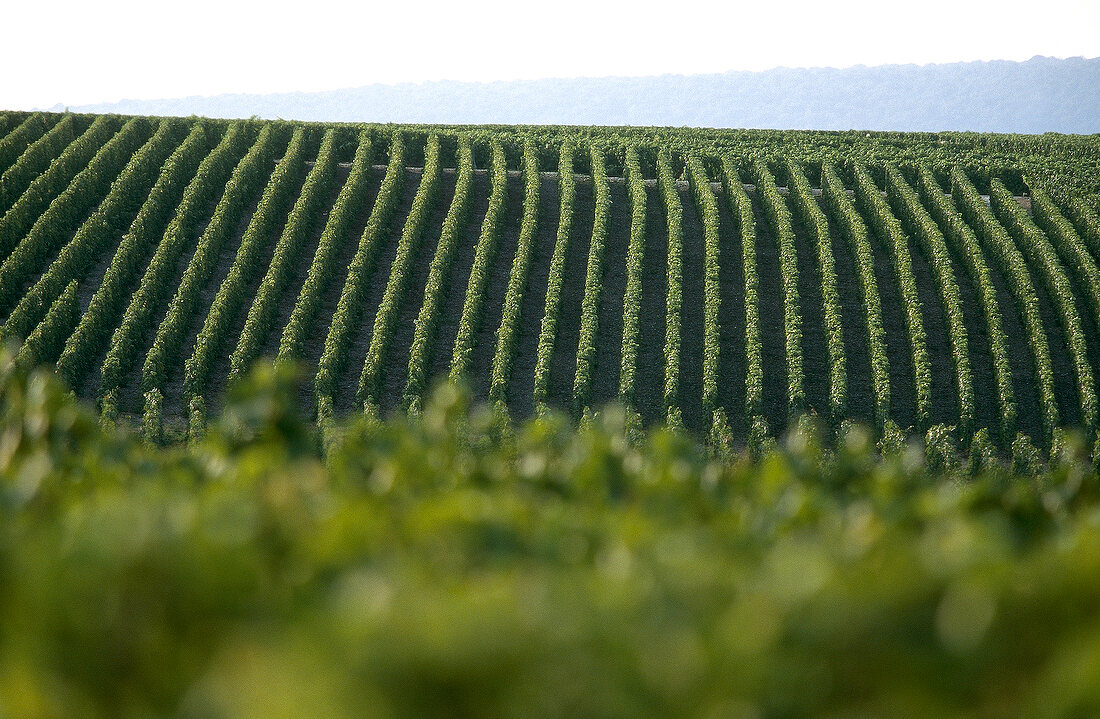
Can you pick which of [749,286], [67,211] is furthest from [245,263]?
[749,286]

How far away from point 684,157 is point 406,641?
3330cm

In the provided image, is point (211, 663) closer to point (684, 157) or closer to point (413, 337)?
point (413, 337)

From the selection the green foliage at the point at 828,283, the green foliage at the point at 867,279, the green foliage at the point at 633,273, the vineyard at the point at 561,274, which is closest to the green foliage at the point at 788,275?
the vineyard at the point at 561,274

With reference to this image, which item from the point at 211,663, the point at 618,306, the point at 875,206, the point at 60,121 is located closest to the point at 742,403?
the point at 618,306

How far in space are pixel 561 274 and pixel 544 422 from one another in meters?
20.4

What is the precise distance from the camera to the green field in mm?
2105

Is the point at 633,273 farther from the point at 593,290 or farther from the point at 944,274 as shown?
the point at 944,274

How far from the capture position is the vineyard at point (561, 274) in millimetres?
20938

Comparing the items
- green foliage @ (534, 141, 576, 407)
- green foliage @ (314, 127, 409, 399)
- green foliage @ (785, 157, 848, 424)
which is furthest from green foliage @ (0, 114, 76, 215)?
green foliage @ (785, 157, 848, 424)

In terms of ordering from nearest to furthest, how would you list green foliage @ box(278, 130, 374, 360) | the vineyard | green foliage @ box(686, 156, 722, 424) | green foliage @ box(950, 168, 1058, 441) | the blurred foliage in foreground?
1. the blurred foliage in foreground
2. green foliage @ box(950, 168, 1058, 441)
3. green foliage @ box(686, 156, 722, 424)
4. the vineyard
5. green foliage @ box(278, 130, 374, 360)

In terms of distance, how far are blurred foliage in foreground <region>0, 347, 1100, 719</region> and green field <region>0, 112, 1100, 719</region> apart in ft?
0.04

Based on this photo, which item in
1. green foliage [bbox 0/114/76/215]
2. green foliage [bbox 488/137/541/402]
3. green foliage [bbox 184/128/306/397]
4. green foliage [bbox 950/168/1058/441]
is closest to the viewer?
green foliage [bbox 950/168/1058/441]

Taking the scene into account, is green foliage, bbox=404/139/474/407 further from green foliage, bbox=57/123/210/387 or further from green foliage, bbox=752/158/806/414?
green foliage, bbox=752/158/806/414

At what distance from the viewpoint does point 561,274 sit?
25172 millimetres
